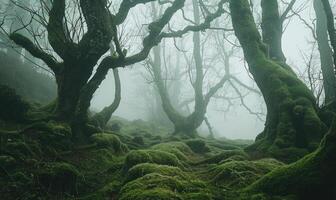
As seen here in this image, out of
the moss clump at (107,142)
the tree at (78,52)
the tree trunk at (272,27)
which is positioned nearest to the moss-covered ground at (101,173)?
the moss clump at (107,142)

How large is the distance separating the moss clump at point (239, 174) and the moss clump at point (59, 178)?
2.42 metres

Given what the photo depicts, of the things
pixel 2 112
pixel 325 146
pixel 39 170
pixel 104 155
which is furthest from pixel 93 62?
pixel 325 146

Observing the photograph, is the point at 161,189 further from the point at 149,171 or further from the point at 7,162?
the point at 7,162

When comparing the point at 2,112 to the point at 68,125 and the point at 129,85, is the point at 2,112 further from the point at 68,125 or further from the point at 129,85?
the point at 129,85

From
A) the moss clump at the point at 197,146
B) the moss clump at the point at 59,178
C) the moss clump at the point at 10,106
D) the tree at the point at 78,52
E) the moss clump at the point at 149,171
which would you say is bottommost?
the moss clump at the point at 59,178

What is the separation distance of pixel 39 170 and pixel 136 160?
1.75 meters

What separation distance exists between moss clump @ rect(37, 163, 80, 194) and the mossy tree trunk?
4.48 metres

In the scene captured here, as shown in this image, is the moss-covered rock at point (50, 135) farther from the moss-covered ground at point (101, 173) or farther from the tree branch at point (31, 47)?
the tree branch at point (31, 47)

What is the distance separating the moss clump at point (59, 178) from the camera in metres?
5.23

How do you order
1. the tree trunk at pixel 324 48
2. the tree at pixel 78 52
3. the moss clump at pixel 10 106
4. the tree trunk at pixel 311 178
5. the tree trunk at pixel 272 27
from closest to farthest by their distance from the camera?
1. the tree trunk at pixel 311 178
2. the tree at pixel 78 52
3. the moss clump at pixel 10 106
4. the tree trunk at pixel 272 27
5. the tree trunk at pixel 324 48

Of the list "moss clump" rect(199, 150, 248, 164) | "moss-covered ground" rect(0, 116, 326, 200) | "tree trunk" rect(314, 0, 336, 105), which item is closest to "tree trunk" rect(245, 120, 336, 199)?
"moss-covered ground" rect(0, 116, 326, 200)

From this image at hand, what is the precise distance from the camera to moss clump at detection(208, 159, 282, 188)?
482cm

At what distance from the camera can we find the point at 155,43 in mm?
11422

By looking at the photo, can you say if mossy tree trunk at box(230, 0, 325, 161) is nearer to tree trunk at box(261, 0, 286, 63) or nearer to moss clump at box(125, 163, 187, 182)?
tree trunk at box(261, 0, 286, 63)
